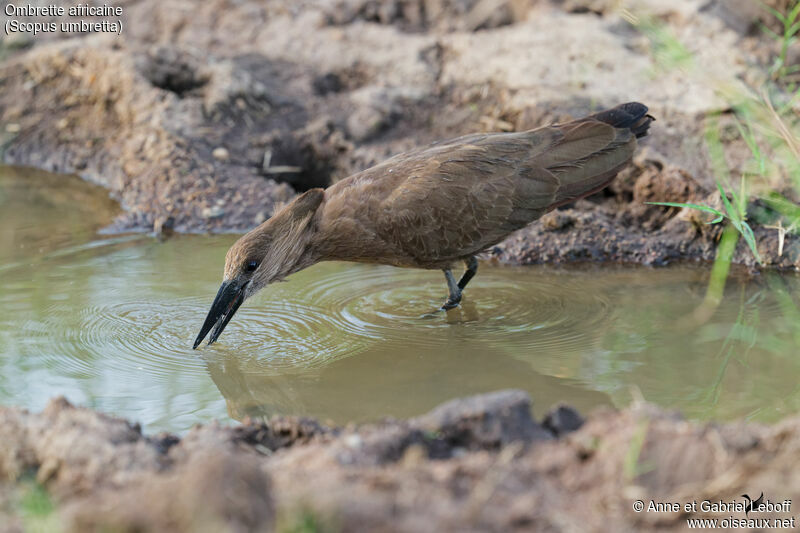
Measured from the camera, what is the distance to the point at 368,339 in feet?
16.2

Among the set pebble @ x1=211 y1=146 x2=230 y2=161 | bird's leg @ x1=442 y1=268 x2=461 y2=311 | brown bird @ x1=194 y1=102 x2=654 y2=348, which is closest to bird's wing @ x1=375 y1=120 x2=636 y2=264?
brown bird @ x1=194 y1=102 x2=654 y2=348

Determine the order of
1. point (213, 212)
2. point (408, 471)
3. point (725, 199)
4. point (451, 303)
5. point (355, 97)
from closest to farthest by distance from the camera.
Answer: point (408, 471), point (725, 199), point (451, 303), point (213, 212), point (355, 97)

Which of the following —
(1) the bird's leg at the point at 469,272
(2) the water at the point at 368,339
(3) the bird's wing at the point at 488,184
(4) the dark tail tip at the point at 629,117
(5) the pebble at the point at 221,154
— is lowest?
(2) the water at the point at 368,339

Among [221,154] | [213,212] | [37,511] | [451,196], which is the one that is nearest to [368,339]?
[451,196]

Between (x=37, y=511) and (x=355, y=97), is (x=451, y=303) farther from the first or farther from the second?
(x=37, y=511)

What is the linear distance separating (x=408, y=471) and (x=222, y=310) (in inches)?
92.9

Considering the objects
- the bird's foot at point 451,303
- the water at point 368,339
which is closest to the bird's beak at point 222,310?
the water at point 368,339

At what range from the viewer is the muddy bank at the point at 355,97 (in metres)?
6.43

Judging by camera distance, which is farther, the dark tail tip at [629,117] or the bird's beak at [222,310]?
the dark tail tip at [629,117]

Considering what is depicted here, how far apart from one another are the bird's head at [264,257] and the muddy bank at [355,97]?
5.32 feet

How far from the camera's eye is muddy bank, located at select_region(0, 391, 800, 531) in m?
2.33

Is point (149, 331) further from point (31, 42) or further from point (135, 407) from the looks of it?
point (31, 42)

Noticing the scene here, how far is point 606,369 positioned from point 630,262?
1.75 metres

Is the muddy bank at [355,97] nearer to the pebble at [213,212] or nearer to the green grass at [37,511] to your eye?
the pebble at [213,212]
